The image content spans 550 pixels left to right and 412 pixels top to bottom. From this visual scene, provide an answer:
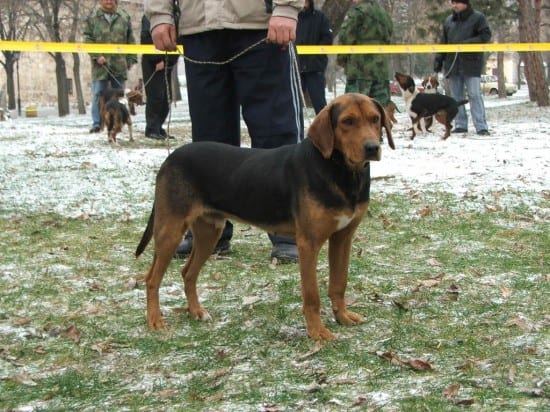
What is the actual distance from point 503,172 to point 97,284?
5.71 m

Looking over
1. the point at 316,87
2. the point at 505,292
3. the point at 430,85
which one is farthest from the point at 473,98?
the point at 505,292

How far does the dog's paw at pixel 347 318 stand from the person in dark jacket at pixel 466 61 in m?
10.3

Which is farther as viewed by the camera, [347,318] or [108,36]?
[108,36]

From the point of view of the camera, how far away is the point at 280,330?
3.90 meters

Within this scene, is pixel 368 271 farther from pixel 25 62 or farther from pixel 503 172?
pixel 25 62

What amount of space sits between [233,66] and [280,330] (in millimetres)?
2028

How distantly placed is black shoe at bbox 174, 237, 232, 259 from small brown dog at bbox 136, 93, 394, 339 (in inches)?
43.7

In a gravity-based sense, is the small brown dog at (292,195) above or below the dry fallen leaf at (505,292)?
above

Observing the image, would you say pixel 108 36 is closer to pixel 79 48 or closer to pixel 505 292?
pixel 79 48

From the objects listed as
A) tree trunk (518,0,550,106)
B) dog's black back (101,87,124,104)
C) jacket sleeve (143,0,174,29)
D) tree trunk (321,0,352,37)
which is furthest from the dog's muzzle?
tree trunk (518,0,550,106)

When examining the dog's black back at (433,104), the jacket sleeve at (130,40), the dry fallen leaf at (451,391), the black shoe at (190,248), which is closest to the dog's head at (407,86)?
the dog's black back at (433,104)

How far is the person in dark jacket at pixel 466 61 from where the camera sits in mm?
13516

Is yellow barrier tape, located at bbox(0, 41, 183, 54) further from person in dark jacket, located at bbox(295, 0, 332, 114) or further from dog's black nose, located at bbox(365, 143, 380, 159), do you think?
dog's black nose, located at bbox(365, 143, 380, 159)

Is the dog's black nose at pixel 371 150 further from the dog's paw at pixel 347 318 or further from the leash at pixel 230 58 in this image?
the leash at pixel 230 58
